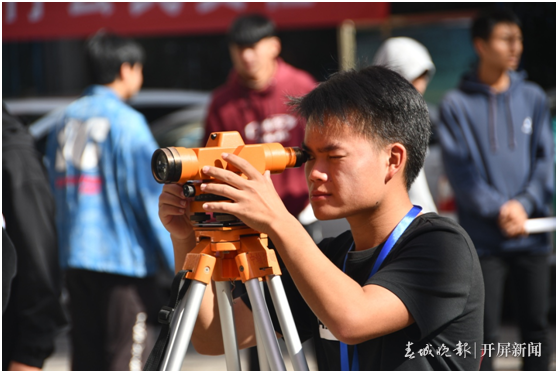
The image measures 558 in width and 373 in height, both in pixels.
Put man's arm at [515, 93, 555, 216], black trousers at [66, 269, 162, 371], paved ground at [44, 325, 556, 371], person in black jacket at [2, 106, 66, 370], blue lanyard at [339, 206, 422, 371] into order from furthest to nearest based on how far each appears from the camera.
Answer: paved ground at [44, 325, 556, 371] → man's arm at [515, 93, 555, 216] → black trousers at [66, 269, 162, 371] → person in black jacket at [2, 106, 66, 370] → blue lanyard at [339, 206, 422, 371]

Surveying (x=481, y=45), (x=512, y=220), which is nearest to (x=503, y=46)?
(x=481, y=45)

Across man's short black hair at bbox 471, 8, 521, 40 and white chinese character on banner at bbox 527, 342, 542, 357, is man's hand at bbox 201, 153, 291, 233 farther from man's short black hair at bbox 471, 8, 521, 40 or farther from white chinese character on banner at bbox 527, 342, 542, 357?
man's short black hair at bbox 471, 8, 521, 40

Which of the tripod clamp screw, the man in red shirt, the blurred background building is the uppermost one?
the blurred background building

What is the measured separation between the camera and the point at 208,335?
2086 millimetres

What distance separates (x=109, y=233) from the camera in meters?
3.68

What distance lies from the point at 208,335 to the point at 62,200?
197 cm

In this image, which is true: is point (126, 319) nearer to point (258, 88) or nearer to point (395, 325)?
point (258, 88)

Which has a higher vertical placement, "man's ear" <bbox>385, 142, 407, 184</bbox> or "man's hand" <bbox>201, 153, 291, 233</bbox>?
"man's ear" <bbox>385, 142, 407, 184</bbox>

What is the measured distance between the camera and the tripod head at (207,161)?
171cm

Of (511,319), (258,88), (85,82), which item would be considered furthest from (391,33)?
(85,82)

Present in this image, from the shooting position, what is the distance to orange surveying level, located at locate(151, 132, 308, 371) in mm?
1753

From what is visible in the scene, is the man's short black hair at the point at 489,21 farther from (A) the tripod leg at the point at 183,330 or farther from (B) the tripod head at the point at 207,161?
(A) the tripod leg at the point at 183,330

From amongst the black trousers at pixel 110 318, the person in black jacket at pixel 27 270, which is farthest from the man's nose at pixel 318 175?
the black trousers at pixel 110 318

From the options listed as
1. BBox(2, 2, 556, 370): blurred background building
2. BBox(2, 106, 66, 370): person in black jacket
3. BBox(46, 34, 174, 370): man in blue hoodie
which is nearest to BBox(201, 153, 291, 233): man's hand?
BBox(2, 106, 66, 370): person in black jacket
